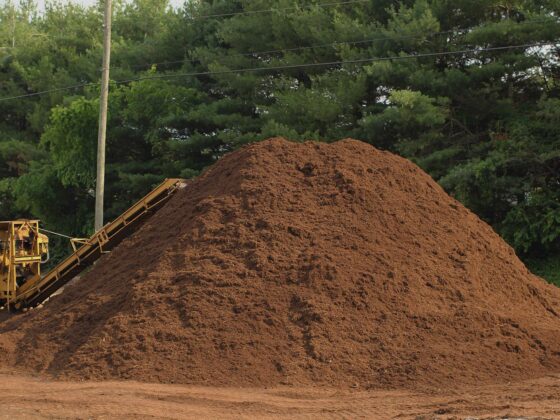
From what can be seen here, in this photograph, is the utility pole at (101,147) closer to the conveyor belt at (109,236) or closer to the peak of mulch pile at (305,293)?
the conveyor belt at (109,236)

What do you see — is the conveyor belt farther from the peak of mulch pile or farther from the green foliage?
the green foliage

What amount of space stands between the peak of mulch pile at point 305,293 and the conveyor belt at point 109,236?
101cm

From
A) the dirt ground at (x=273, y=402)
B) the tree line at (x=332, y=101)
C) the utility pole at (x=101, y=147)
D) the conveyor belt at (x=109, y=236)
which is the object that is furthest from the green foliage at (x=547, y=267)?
the utility pole at (x=101, y=147)

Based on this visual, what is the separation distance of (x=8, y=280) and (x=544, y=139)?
13820 millimetres

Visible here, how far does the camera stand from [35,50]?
4416 centimetres

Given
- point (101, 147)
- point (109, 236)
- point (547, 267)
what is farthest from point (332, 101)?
point (109, 236)

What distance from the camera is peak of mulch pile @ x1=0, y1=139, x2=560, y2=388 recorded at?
9.89 m

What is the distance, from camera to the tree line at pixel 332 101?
21.0 meters

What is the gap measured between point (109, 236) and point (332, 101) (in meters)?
11.6

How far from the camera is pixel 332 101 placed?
80.6ft

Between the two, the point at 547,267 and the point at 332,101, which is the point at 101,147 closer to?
the point at 332,101

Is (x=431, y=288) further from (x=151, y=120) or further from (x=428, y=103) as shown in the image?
(x=151, y=120)

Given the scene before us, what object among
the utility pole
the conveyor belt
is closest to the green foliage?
the conveyor belt

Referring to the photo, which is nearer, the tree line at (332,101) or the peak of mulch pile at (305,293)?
the peak of mulch pile at (305,293)
